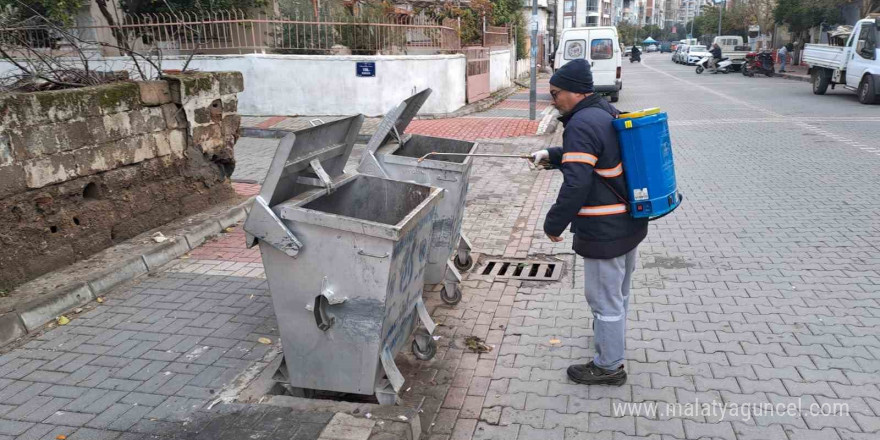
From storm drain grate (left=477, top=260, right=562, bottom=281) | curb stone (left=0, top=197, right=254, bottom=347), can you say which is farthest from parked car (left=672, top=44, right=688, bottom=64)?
curb stone (left=0, top=197, right=254, bottom=347)

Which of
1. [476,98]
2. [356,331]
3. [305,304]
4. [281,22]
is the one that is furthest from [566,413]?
[476,98]

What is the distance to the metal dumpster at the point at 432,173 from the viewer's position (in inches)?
178

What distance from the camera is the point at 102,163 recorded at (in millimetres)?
5391

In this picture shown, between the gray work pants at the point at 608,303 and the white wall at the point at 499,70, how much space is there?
629 inches

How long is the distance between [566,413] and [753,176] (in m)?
6.57

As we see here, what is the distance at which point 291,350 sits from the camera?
335 cm

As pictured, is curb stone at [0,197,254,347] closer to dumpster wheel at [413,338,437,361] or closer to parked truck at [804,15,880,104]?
dumpster wheel at [413,338,437,361]

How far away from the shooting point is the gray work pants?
3500mm

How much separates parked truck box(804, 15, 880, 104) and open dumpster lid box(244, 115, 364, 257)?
689 inches

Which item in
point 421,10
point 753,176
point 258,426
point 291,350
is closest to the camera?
point 258,426

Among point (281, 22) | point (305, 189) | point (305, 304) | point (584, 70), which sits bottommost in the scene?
point (305, 304)

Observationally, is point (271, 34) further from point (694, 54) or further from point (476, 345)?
point (694, 54)

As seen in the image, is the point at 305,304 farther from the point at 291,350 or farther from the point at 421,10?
the point at 421,10

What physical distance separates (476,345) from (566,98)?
1.74 m
